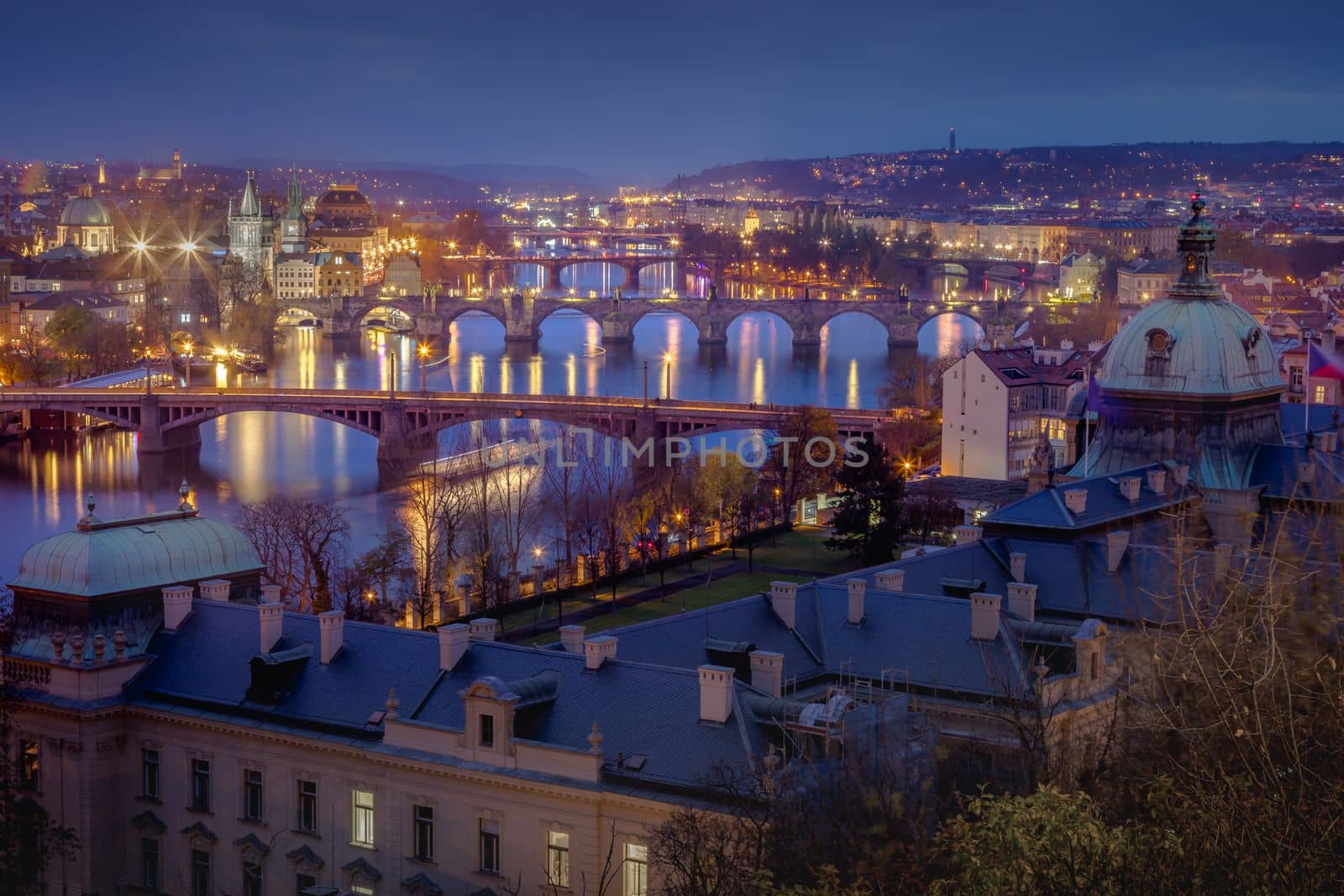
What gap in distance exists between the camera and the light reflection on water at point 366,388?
141 feet

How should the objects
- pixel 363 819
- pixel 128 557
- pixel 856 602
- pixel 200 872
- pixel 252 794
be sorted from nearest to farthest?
pixel 363 819
pixel 252 794
pixel 200 872
pixel 856 602
pixel 128 557

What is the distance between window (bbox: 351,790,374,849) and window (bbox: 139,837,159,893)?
2382 mm

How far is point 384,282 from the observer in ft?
378

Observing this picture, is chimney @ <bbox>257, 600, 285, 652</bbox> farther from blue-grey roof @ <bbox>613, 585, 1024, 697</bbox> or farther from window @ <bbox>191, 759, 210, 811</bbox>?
blue-grey roof @ <bbox>613, 585, 1024, 697</bbox>

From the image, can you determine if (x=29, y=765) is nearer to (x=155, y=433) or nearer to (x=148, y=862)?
(x=148, y=862)

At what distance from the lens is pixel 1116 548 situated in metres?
20.2

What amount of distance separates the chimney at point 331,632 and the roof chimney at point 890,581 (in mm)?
5103

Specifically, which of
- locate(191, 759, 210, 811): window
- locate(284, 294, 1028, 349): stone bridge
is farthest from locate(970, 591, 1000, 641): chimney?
locate(284, 294, 1028, 349): stone bridge

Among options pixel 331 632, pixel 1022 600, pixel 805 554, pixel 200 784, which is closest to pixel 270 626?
pixel 331 632

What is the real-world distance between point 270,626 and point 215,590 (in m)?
1.56

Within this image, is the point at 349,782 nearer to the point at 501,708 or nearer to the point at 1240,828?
the point at 501,708

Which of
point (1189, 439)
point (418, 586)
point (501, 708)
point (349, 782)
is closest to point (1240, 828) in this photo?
point (501, 708)

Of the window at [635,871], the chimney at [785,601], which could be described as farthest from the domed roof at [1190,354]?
the window at [635,871]

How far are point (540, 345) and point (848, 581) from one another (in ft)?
212
